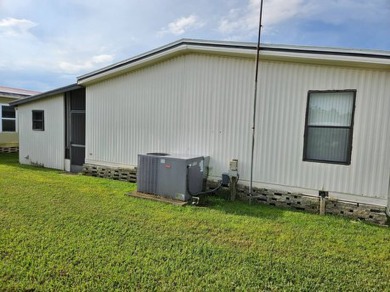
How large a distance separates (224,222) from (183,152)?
105 inches

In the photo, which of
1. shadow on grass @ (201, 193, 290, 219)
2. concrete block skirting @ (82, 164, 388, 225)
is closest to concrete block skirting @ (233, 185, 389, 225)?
concrete block skirting @ (82, 164, 388, 225)

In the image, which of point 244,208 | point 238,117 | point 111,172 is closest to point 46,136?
point 111,172

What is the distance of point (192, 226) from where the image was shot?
4.13 m

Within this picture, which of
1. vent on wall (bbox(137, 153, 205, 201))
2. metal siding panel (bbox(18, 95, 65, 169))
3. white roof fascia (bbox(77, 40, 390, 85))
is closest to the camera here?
white roof fascia (bbox(77, 40, 390, 85))

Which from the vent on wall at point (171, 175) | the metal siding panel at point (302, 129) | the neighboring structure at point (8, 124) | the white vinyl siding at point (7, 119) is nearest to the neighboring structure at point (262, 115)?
the metal siding panel at point (302, 129)

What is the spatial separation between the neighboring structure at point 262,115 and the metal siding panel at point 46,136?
1463 millimetres

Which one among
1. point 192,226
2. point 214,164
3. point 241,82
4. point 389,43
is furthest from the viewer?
point 389,43

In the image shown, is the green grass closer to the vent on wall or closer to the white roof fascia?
the vent on wall

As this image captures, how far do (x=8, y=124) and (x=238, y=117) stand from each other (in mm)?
13392

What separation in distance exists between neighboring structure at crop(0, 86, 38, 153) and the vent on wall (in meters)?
11.4

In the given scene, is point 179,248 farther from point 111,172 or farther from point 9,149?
point 9,149

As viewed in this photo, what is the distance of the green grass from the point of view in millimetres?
2648

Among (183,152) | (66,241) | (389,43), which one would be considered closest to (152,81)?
(183,152)

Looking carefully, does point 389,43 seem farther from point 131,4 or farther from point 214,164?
point 131,4
